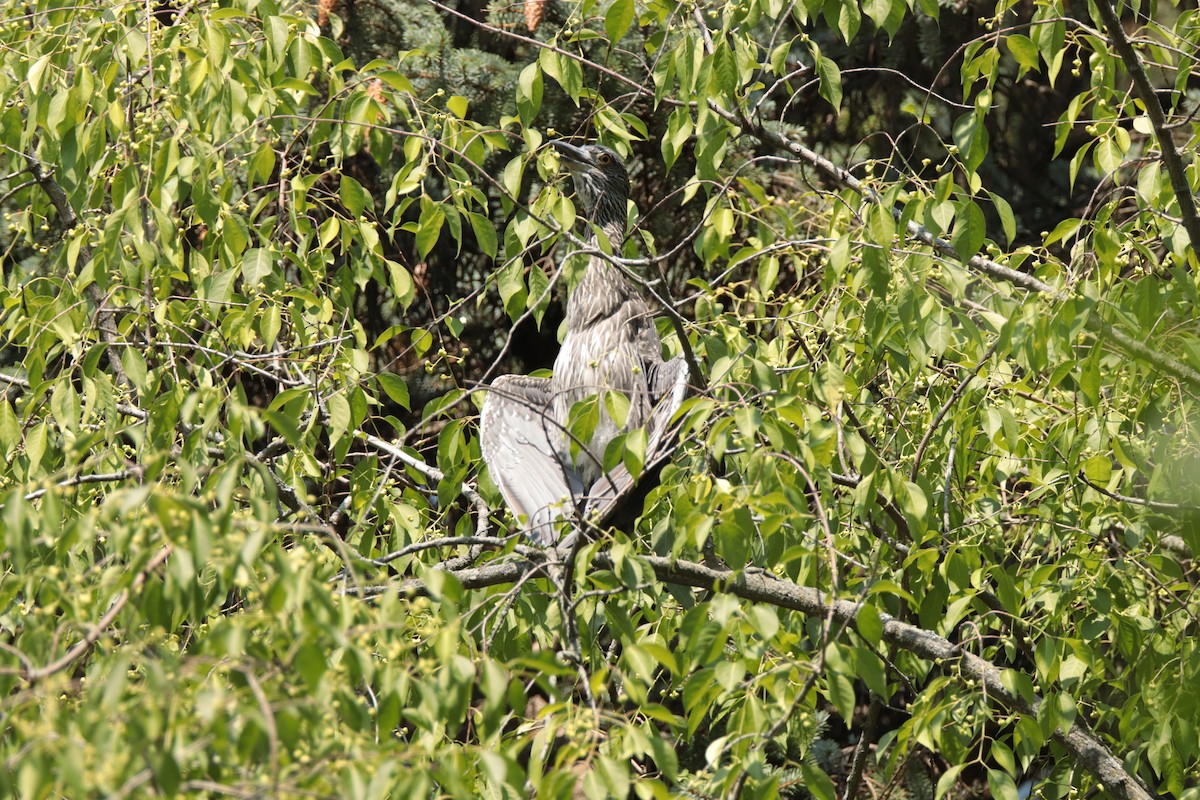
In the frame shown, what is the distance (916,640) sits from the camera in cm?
288

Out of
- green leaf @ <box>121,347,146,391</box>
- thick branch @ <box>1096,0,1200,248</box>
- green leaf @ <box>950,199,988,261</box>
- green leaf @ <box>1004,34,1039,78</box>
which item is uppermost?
green leaf @ <box>1004,34,1039,78</box>

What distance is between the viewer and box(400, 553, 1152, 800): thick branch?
2.76 meters

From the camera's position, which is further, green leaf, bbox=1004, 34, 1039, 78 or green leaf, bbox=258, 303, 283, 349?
green leaf, bbox=258, 303, 283, 349

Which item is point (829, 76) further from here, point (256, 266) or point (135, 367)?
point (135, 367)

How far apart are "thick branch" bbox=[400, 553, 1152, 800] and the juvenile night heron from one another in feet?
1.61

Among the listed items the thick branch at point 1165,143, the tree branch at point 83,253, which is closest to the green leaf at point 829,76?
→ the thick branch at point 1165,143

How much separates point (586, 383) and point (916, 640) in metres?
1.25

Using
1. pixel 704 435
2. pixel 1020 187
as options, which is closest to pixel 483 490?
pixel 704 435

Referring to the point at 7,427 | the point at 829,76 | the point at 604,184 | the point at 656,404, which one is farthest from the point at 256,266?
the point at 604,184

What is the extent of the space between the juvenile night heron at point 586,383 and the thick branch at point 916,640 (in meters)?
0.49

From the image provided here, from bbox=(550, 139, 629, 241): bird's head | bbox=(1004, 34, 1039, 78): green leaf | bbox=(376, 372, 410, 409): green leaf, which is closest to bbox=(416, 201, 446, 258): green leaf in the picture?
bbox=(376, 372, 410, 409): green leaf

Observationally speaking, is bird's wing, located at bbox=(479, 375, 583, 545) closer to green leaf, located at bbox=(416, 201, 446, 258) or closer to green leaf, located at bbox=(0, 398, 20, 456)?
green leaf, located at bbox=(416, 201, 446, 258)

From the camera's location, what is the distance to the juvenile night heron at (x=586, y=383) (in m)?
3.91

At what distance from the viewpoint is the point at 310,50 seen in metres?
2.68
